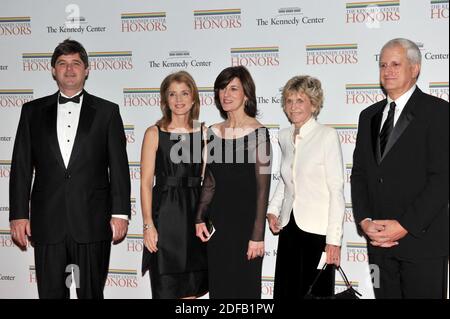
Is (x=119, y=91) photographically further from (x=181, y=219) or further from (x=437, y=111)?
(x=437, y=111)

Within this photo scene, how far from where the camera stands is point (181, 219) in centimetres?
381

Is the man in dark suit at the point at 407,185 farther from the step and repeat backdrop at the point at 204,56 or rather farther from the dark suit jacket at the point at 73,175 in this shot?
the dark suit jacket at the point at 73,175

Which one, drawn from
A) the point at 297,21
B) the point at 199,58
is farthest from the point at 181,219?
the point at 297,21

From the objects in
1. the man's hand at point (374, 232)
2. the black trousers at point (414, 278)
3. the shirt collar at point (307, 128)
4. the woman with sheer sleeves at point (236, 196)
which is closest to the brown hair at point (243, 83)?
the woman with sheer sleeves at point (236, 196)

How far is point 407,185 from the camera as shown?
331 centimetres

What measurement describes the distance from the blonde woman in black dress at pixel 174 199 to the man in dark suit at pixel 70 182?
21 cm

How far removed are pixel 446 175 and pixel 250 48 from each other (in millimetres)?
1897

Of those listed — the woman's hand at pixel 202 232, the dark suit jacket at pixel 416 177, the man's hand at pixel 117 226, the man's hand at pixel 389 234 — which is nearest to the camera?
the dark suit jacket at pixel 416 177

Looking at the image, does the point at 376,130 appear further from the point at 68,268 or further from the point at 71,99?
the point at 68,268

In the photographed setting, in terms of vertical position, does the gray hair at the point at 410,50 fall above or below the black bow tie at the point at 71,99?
above

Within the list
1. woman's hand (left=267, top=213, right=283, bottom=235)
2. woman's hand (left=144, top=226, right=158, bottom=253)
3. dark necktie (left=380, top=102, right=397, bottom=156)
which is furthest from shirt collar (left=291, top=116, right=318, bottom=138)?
woman's hand (left=144, top=226, right=158, bottom=253)

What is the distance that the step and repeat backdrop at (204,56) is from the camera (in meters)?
4.24

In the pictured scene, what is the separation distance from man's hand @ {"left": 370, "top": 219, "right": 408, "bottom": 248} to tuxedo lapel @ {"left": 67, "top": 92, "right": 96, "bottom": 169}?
1.92 metres

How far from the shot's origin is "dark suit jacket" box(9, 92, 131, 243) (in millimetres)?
3818
